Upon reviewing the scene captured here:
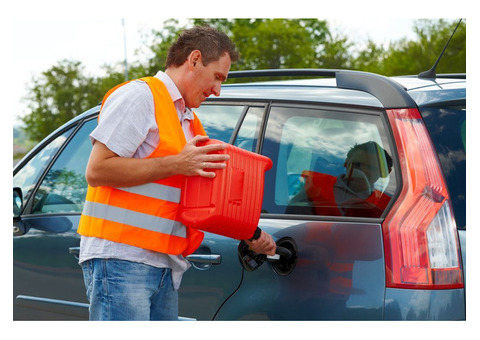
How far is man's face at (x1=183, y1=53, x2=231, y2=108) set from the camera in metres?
2.89

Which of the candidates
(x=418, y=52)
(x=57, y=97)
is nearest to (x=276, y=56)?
(x=418, y=52)

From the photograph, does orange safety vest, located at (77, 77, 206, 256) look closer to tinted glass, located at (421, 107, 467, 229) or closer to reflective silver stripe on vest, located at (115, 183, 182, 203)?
reflective silver stripe on vest, located at (115, 183, 182, 203)

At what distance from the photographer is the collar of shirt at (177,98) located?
9.37 feet

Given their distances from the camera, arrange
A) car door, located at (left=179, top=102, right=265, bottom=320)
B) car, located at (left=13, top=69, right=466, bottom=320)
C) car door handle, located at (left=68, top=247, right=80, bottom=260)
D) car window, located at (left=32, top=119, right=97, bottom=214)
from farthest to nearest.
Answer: car window, located at (left=32, top=119, right=97, bottom=214)
car door handle, located at (left=68, top=247, right=80, bottom=260)
car door, located at (left=179, top=102, right=265, bottom=320)
car, located at (left=13, top=69, right=466, bottom=320)

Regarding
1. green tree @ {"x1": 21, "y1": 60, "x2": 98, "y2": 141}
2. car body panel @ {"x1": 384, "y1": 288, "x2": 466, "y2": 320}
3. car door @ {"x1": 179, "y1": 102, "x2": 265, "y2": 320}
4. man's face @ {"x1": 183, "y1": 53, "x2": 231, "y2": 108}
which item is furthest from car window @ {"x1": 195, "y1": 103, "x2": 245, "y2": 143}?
green tree @ {"x1": 21, "y1": 60, "x2": 98, "y2": 141}

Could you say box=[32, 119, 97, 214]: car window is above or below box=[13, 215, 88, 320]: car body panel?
above

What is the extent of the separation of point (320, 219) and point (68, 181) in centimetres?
201

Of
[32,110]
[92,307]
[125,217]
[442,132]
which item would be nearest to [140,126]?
[125,217]

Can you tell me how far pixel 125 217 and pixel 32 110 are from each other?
57.3 metres

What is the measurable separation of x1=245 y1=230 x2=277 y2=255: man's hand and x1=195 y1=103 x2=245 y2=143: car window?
2.31 feet

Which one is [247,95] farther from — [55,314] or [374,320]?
[55,314]

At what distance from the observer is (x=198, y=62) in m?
2.88

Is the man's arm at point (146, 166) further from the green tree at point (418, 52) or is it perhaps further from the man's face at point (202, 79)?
the green tree at point (418, 52)

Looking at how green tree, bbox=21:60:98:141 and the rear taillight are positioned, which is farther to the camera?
green tree, bbox=21:60:98:141
